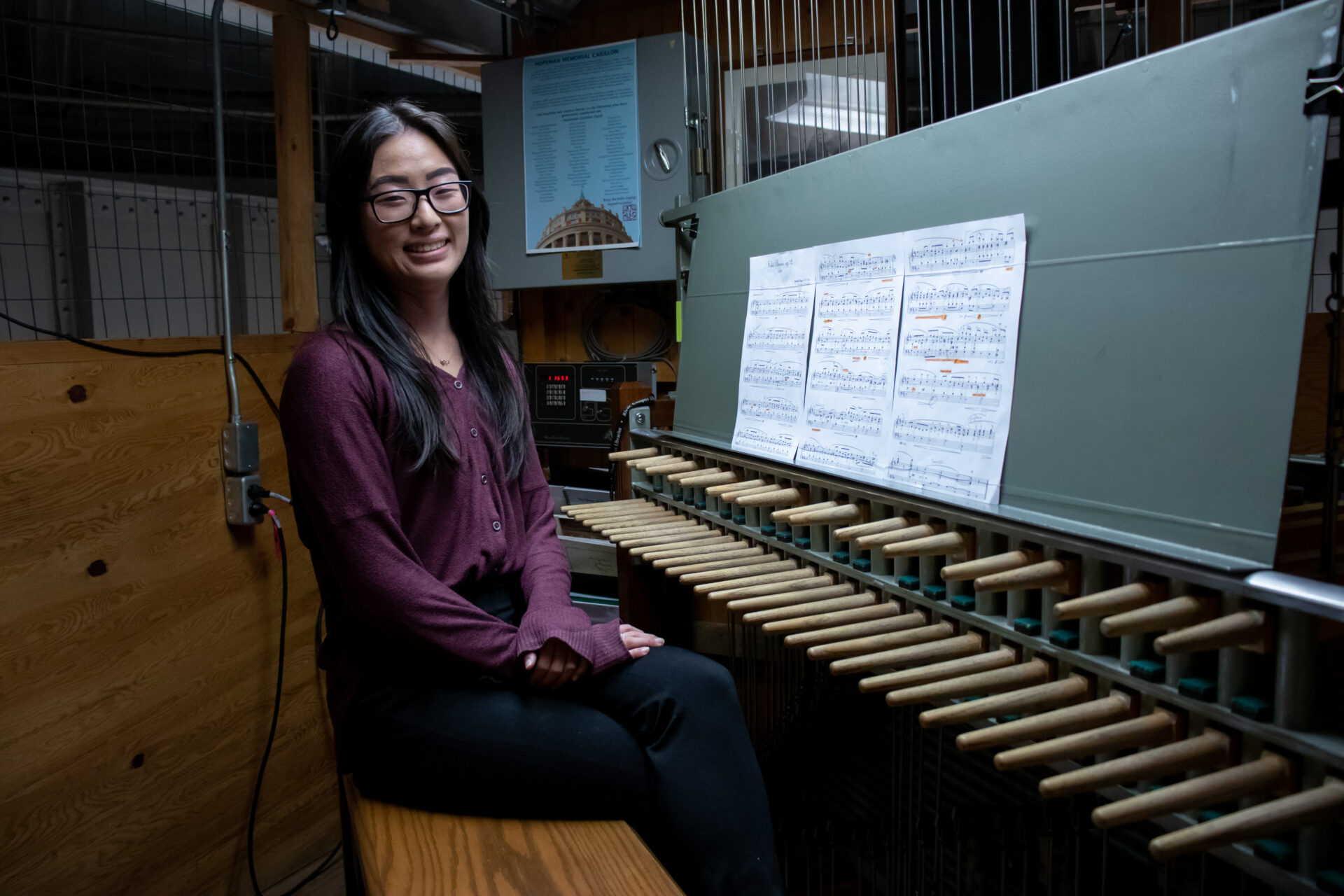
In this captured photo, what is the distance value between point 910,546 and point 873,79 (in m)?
1.34

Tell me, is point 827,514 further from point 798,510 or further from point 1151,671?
point 1151,671

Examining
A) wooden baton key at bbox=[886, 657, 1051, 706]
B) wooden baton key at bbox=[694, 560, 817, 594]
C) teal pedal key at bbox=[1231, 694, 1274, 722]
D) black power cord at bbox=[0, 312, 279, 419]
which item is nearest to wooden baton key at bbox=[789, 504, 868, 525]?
wooden baton key at bbox=[694, 560, 817, 594]

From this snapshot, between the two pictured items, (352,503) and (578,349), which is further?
(578,349)

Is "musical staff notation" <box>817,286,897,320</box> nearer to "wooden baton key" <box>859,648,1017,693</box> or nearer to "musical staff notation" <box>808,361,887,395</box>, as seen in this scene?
"musical staff notation" <box>808,361,887,395</box>

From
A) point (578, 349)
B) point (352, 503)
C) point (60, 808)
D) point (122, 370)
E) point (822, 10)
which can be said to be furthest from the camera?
point (578, 349)

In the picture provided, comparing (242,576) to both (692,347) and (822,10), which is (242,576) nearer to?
(692,347)

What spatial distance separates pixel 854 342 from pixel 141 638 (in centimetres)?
146

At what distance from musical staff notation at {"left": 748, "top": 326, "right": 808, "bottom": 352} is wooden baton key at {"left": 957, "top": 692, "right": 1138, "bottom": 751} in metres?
0.74

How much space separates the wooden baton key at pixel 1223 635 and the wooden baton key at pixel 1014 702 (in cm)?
15

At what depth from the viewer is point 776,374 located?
1465 mm

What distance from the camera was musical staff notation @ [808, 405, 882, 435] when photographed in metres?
1.23

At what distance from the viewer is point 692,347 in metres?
1.73

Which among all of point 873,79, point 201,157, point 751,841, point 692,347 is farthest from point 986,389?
point 201,157

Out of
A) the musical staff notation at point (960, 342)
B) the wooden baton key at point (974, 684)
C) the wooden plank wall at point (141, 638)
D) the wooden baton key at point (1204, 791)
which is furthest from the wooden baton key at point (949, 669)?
the wooden plank wall at point (141, 638)
